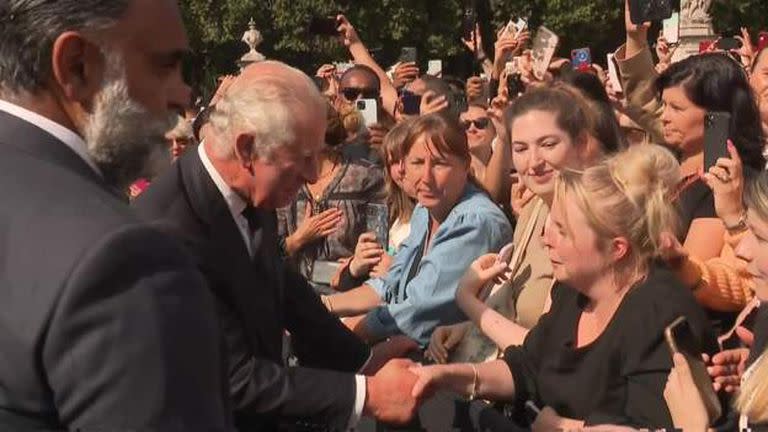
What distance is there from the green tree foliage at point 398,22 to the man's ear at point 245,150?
38.6 m

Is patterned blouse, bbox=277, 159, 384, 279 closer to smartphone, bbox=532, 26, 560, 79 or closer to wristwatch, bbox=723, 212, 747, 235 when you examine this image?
smartphone, bbox=532, 26, 560, 79

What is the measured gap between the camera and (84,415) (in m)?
1.67

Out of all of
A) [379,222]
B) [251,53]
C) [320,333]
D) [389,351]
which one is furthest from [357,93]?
[251,53]

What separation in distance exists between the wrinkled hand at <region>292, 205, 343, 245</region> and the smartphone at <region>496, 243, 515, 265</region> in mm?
1817

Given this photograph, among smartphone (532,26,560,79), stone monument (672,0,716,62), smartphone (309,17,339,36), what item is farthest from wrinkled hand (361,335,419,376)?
stone monument (672,0,716,62)

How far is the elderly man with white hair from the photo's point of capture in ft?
10.7

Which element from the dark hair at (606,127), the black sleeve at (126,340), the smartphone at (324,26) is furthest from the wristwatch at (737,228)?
the smartphone at (324,26)

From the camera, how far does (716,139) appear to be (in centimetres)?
451

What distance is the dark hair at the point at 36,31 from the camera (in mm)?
1818

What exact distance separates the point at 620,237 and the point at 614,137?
1.04 meters

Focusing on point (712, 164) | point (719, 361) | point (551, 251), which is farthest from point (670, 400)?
point (712, 164)

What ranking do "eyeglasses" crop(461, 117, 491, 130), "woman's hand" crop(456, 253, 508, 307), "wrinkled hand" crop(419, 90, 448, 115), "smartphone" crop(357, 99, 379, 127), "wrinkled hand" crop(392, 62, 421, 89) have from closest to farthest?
1. "woman's hand" crop(456, 253, 508, 307)
2. "eyeglasses" crop(461, 117, 491, 130)
3. "wrinkled hand" crop(419, 90, 448, 115)
4. "smartphone" crop(357, 99, 379, 127)
5. "wrinkled hand" crop(392, 62, 421, 89)

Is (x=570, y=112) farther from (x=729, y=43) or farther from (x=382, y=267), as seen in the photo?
(x=729, y=43)

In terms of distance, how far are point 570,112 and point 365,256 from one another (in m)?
1.49
